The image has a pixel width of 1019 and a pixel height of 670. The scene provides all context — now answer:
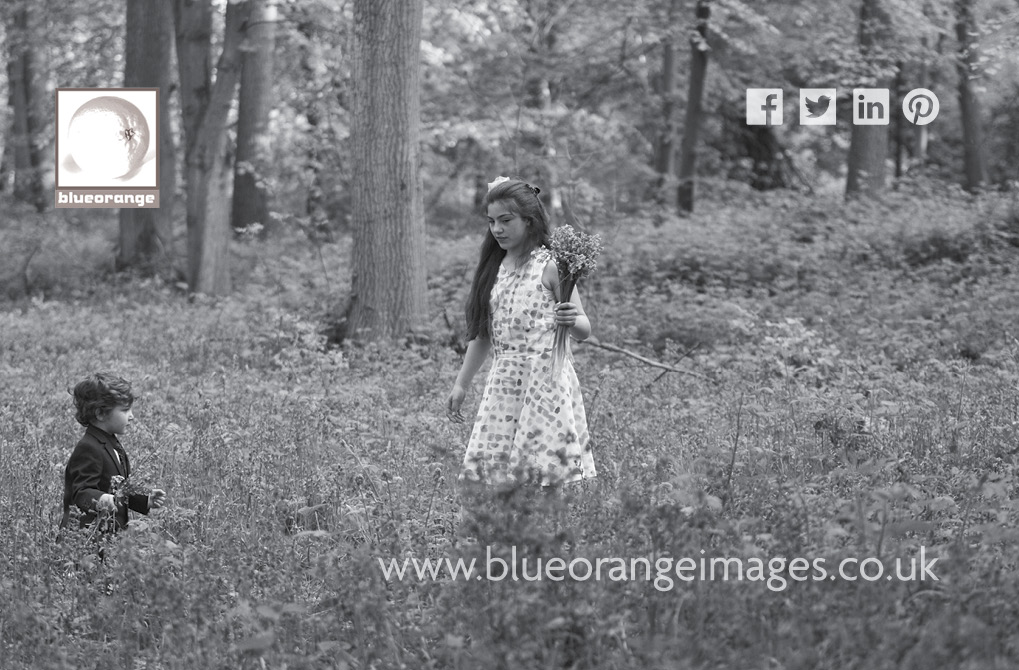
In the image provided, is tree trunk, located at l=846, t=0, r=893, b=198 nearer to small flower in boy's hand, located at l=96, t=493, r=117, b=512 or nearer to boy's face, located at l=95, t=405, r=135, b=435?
boy's face, located at l=95, t=405, r=135, b=435

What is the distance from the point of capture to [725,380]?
8.69 meters

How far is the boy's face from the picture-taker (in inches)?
199

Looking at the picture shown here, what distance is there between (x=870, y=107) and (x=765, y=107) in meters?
3.44

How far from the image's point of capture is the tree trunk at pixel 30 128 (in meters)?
27.5

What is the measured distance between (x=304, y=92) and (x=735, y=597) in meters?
17.5

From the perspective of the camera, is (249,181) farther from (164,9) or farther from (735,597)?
(735,597)

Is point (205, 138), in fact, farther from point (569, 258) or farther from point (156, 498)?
point (569, 258)

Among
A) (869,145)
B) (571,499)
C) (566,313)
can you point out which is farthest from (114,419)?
(869,145)

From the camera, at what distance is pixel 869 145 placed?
1933cm

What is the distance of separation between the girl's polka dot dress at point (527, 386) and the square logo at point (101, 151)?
7.28 m

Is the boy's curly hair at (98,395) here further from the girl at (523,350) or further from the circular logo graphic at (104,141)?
the circular logo graphic at (104,141)

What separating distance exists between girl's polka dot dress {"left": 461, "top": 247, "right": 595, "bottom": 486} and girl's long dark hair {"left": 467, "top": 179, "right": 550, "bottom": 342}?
0.23ft

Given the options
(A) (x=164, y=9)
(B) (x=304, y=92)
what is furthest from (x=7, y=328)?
(B) (x=304, y=92)

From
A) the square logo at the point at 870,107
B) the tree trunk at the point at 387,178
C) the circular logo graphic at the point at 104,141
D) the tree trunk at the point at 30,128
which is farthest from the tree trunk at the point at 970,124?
the tree trunk at the point at 30,128
